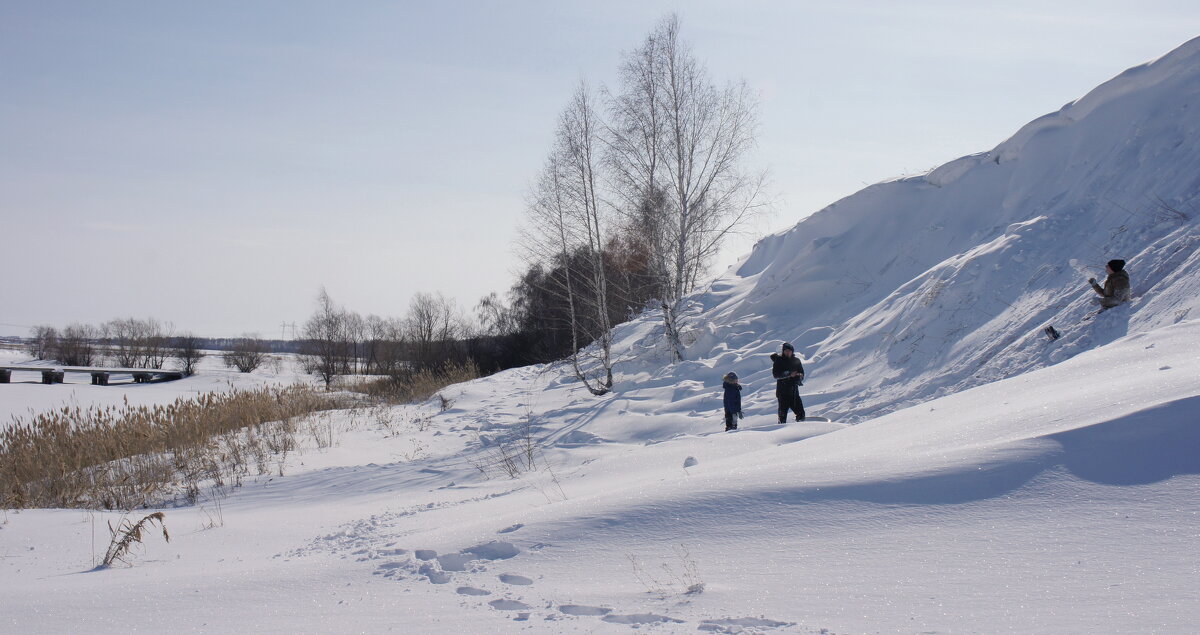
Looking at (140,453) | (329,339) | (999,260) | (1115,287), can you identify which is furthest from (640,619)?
(329,339)

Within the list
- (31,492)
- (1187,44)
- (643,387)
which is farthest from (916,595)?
(1187,44)

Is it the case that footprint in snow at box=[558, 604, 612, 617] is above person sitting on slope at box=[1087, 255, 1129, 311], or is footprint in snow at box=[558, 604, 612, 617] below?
below

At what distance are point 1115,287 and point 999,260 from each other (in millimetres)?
3155

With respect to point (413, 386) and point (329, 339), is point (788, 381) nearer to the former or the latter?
point (413, 386)

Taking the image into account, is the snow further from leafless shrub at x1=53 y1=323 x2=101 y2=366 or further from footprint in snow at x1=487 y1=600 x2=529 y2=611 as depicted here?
leafless shrub at x1=53 y1=323 x2=101 y2=366

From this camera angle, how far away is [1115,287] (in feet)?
31.3

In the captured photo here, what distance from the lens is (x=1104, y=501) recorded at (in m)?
3.55

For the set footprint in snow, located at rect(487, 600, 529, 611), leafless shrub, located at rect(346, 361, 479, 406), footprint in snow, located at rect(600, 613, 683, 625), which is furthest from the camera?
leafless shrub, located at rect(346, 361, 479, 406)

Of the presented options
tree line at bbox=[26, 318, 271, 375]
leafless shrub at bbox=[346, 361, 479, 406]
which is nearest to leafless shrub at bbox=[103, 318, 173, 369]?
tree line at bbox=[26, 318, 271, 375]

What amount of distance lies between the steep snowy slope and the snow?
61 millimetres

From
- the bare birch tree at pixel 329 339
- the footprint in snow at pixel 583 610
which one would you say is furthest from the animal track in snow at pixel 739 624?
the bare birch tree at pixel 329 339

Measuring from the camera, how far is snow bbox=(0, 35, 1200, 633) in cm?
316

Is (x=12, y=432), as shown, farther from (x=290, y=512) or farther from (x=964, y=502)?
(x=964, y=502)

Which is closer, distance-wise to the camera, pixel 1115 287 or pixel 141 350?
pixel 1115 287
